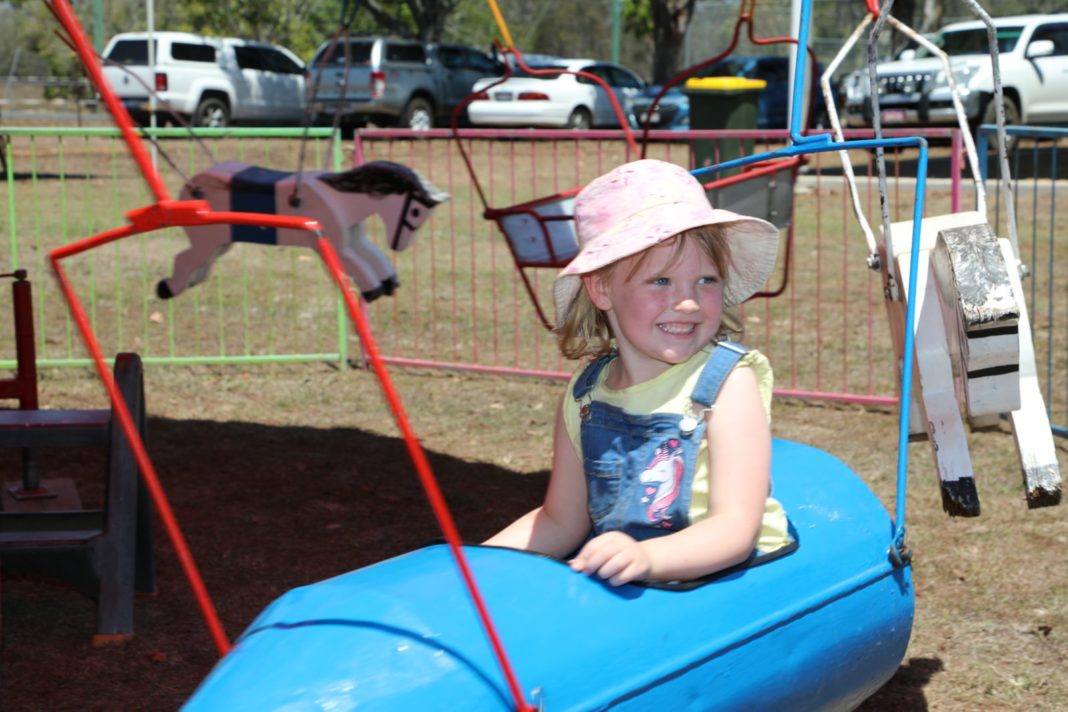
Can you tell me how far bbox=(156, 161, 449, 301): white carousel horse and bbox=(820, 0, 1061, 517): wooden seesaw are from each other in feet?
5.73

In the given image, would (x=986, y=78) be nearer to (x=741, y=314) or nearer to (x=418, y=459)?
(x=741, y=314)

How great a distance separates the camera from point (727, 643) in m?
2.34

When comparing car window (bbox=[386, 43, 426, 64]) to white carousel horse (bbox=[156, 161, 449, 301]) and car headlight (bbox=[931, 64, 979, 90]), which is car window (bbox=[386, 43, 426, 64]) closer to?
car headlight (bbox=[931, 64, 979, 90])

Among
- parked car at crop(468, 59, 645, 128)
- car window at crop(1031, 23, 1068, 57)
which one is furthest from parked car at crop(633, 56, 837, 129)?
car window at crop(1031, 23, 1068, 57)

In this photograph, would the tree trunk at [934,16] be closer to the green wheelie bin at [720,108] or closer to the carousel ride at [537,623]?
the green wheelie bin at [720,108]

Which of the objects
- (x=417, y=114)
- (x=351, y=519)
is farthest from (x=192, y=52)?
(x=351, y=519)

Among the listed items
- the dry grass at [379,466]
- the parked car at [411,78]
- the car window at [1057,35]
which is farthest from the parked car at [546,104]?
the dry grass at [379,466]

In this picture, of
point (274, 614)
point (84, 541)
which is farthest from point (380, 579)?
point (84, 541)

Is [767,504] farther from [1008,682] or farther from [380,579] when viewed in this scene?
[1008,682]

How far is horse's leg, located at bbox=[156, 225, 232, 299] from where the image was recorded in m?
4.77

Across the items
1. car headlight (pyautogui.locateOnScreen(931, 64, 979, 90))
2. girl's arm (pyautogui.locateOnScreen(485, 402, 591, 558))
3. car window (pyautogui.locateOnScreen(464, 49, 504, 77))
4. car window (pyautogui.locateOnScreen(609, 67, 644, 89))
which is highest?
car window (pyautogui.locateOnScreen(464, 49, 504, 77))

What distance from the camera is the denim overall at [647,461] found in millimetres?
2484

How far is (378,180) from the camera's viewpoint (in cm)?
440

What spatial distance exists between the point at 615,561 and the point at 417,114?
20.2 meters
